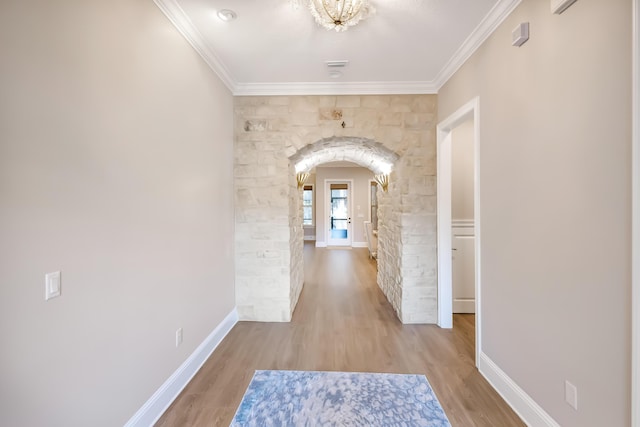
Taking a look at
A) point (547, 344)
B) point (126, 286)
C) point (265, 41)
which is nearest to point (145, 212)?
point (126, 286)

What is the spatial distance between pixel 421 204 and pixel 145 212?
2768mm

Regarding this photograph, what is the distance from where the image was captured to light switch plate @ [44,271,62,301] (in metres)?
1.15

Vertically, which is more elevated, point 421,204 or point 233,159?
point 233,159

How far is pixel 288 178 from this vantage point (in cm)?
344

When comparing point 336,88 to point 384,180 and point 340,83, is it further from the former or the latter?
point 384,180

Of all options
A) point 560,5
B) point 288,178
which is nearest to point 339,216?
point 288,178

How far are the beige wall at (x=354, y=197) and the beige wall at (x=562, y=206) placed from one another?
7514 mm

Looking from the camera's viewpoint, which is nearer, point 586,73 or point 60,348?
point 60,348

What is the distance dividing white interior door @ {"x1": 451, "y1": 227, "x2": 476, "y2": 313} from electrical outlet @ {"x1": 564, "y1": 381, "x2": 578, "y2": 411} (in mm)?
2168

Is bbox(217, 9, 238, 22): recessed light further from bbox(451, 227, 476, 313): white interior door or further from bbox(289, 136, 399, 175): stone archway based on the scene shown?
bbox(451, 227, 476, 313): white interior door

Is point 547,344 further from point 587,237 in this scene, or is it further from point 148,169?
point 148,169

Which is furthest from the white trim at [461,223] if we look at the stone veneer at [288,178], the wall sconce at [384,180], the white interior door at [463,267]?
the wall sconce at [384,180]

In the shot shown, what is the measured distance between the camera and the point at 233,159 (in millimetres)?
3379

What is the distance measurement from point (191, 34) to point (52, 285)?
2.01 metres
